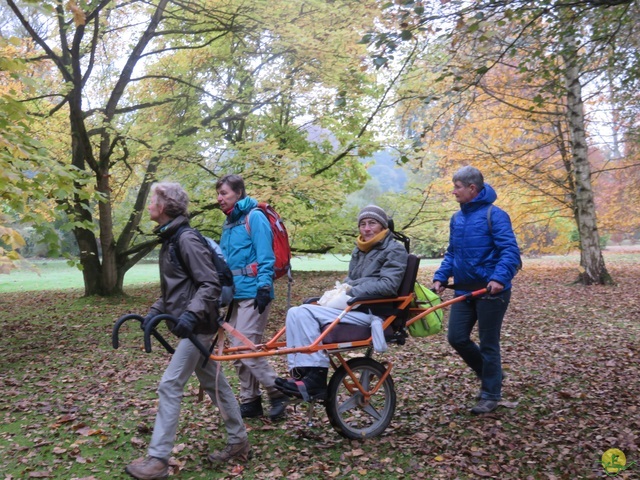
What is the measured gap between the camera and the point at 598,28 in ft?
25.4

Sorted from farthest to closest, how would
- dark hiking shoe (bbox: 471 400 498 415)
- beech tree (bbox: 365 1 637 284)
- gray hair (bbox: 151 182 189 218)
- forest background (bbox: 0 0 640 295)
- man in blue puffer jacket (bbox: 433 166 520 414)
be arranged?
forest background (bbox: 0 0 640 295) < beech tree (bbox: 365 1 637 284) < dark hiking shoe (bbox: 471 400 498 415) < man in blue puffer jacket (bbox: 433 166 520 414) < gray hair (bbox: 151 182 189 218)

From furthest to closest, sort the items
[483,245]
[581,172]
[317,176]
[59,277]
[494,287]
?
[59,277]
[581,172]
[317,176]
[483,245]
[494,287]

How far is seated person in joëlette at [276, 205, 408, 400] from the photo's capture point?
4371mm

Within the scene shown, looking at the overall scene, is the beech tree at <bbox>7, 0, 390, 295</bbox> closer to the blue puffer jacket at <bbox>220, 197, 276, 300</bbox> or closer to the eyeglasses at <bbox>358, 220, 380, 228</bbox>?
the blue puffer jacket at <bbox>220, 197, 276, 300</bbox>

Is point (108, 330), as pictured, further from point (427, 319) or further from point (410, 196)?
point (410, 196)

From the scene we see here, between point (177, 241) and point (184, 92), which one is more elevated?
point (184, 92)

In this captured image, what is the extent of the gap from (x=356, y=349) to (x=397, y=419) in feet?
3.77

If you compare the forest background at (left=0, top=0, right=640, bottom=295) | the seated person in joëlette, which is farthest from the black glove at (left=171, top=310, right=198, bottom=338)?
the forest background at (left=0, top=0, right=640, bottom=295)

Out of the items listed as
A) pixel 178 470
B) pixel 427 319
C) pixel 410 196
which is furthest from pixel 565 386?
pixel 410 196

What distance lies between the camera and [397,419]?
5324 mm

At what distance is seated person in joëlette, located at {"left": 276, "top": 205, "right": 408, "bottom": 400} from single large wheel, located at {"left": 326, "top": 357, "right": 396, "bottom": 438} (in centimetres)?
18

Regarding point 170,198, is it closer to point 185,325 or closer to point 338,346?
point 185,325

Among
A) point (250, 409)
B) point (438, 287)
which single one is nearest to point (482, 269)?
point (438, 287)

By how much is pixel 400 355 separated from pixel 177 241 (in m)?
5.13
